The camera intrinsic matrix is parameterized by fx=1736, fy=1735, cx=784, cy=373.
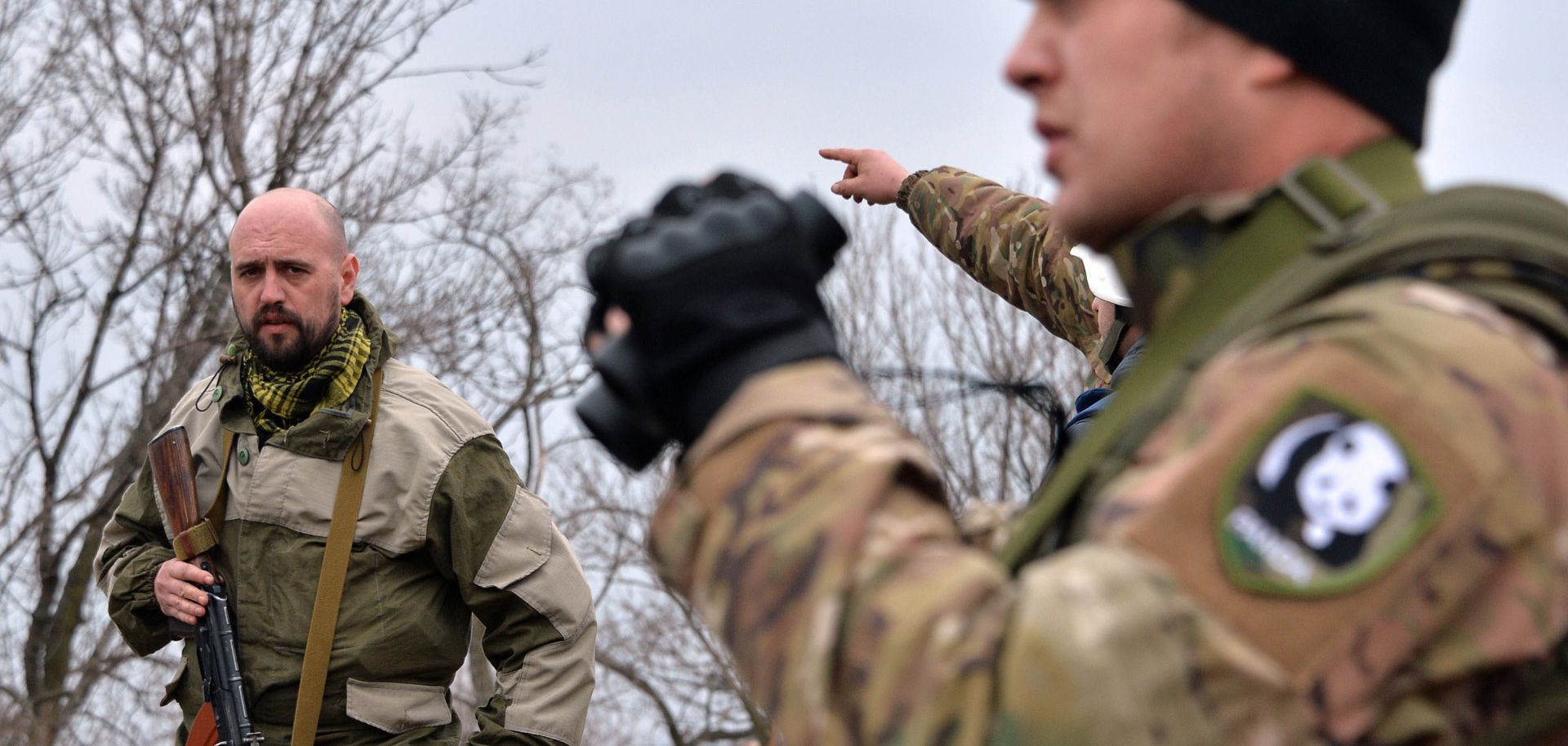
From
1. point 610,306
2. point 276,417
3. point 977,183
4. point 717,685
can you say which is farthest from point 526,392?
point 610,306

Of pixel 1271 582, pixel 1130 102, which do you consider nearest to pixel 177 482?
pixel 1130 102

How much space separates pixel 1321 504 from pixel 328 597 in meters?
3.56

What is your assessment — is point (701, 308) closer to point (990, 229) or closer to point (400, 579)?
point (990, 229)

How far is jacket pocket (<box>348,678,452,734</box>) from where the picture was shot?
4332 mm

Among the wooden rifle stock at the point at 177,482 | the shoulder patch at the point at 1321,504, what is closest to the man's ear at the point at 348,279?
the wooden rifle stock at the point at 177,482

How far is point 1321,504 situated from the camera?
114 centimetres

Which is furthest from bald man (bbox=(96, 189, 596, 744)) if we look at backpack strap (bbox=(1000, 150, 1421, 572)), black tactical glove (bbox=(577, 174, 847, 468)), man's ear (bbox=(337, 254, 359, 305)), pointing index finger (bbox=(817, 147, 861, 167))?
backpack strap (bbox=(1000, 150, 1421, 572))

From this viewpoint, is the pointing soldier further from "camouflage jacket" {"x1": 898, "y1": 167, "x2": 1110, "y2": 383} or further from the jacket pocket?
the jacket pocket

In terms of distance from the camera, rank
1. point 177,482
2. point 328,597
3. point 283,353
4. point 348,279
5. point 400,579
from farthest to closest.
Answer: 1. point 348,279
2. point 283,353
3. point 177,482
4. point 400,579
5. point 328,597

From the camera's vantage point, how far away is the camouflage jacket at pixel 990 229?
3566 millimetres

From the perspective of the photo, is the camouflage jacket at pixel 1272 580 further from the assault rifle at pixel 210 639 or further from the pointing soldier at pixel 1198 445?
the assault rifle at pixel 210 639

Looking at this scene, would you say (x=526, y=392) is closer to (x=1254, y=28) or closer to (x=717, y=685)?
(x=717, y=685)

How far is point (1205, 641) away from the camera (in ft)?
3.74

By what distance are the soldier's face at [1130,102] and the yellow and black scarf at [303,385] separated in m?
3.41
